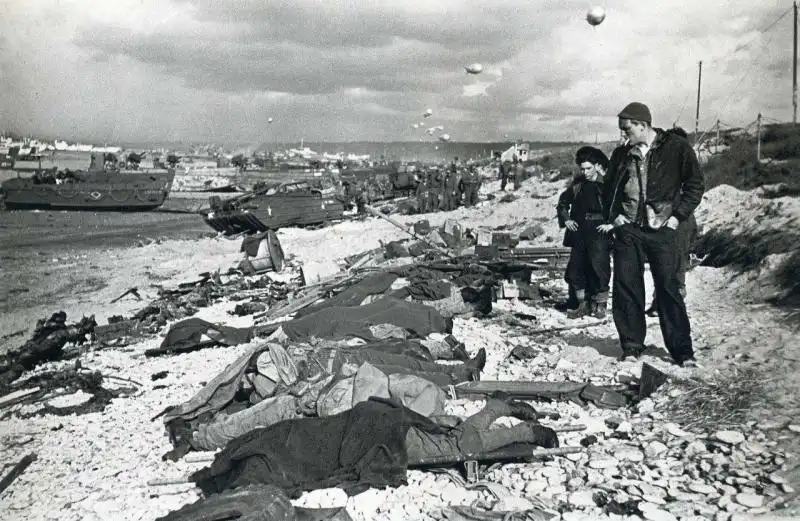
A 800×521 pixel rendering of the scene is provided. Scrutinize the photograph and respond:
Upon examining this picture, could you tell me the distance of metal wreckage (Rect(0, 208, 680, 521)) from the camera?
10.4ft

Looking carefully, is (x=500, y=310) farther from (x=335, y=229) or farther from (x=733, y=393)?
(x=335, y=229)

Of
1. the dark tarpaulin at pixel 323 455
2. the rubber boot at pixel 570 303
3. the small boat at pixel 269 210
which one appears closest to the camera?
the dark tarpaulin at pixel 323 455

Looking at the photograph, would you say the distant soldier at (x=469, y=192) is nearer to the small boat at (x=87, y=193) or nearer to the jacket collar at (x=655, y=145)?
the jacket collar at (x=655, y=145)

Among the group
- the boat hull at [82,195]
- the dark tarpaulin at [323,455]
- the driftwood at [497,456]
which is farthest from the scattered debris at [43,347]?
the boat hull at [82,195]

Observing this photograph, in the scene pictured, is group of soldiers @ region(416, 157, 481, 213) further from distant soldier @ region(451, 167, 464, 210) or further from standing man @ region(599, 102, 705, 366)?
standing man @ region(599, 102, 705, 366)

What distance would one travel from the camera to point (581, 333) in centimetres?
596

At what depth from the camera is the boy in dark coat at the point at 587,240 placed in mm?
A: 6594

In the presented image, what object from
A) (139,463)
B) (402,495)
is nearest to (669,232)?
(402,495)

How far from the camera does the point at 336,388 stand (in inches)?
157

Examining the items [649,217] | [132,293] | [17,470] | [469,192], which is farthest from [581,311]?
[469,192]

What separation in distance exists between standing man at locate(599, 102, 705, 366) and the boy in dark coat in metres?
1.73

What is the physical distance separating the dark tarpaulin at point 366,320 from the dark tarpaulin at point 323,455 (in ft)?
7.36

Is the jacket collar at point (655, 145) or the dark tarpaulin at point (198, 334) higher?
the jacket collar at point (655, 145)

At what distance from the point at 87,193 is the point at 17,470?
3186 centimetres
